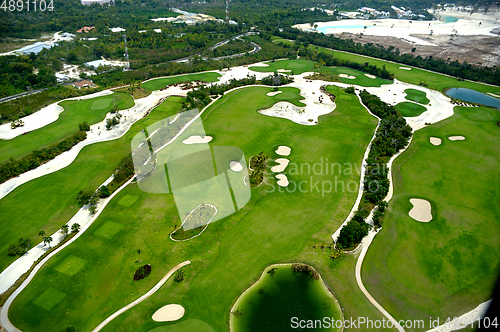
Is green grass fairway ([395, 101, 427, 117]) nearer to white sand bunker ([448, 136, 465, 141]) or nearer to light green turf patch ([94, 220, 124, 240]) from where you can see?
white sand bunker ([448, 136, 465, 141])

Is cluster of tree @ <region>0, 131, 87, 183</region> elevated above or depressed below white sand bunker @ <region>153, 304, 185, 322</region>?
above

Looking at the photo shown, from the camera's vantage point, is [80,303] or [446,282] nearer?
[80,303]

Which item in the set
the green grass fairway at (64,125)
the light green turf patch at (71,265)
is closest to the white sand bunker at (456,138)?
the light green turf patch at (71,265)

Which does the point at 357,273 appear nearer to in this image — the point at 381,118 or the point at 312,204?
the point at 312,204

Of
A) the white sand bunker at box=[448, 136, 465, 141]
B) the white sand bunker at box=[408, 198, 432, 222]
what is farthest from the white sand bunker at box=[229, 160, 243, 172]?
the white sand bunker at box=[448, 136, 465, 141]

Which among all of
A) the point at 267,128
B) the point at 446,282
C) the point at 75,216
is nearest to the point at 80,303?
the point at 75,216

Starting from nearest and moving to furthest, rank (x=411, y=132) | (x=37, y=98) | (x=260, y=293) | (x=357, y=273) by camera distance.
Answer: (x=260, y=293)
(x=357, y=273)
(x=411, y=132)
(x=37, y=98)
